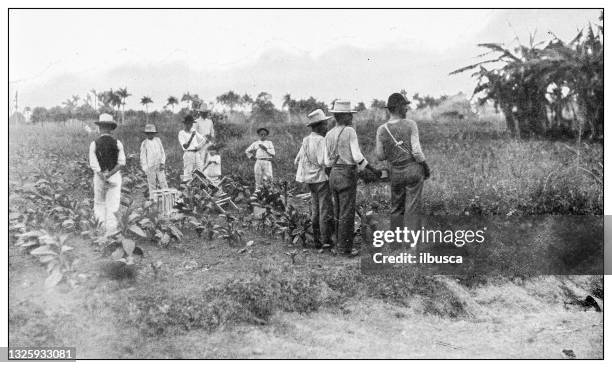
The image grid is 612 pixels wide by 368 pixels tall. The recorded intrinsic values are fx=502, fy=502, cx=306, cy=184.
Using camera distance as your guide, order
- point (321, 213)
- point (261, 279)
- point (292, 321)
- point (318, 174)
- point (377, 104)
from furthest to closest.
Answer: point (377, 104)
point (321, 213)
point (318, 174)
point (261, 279)
point (292, 321)

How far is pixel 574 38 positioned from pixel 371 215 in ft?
10.8

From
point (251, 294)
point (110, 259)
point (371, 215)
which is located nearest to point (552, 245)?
point (371, 215)

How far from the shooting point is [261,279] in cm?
534

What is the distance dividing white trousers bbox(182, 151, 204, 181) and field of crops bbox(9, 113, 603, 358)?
0.73 m

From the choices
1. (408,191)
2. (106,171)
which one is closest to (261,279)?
(408,191)

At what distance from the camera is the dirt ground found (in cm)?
468

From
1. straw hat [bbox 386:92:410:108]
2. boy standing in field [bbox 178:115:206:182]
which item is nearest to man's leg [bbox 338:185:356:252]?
straw hat [bbox 386:92:410:108]

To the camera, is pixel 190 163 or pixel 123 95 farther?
pixel 190 163

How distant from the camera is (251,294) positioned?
16.7 ft

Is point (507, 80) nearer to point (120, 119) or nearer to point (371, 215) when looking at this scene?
point (371, 215)

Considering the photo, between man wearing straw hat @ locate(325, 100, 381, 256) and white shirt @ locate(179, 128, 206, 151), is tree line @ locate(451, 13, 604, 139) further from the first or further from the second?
white shirt @ locate(179, 128, 206, 151)

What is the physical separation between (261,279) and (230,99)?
3121 mm

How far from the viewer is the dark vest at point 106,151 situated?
5.96 meters

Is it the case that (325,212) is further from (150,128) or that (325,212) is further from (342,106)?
(150,128)
